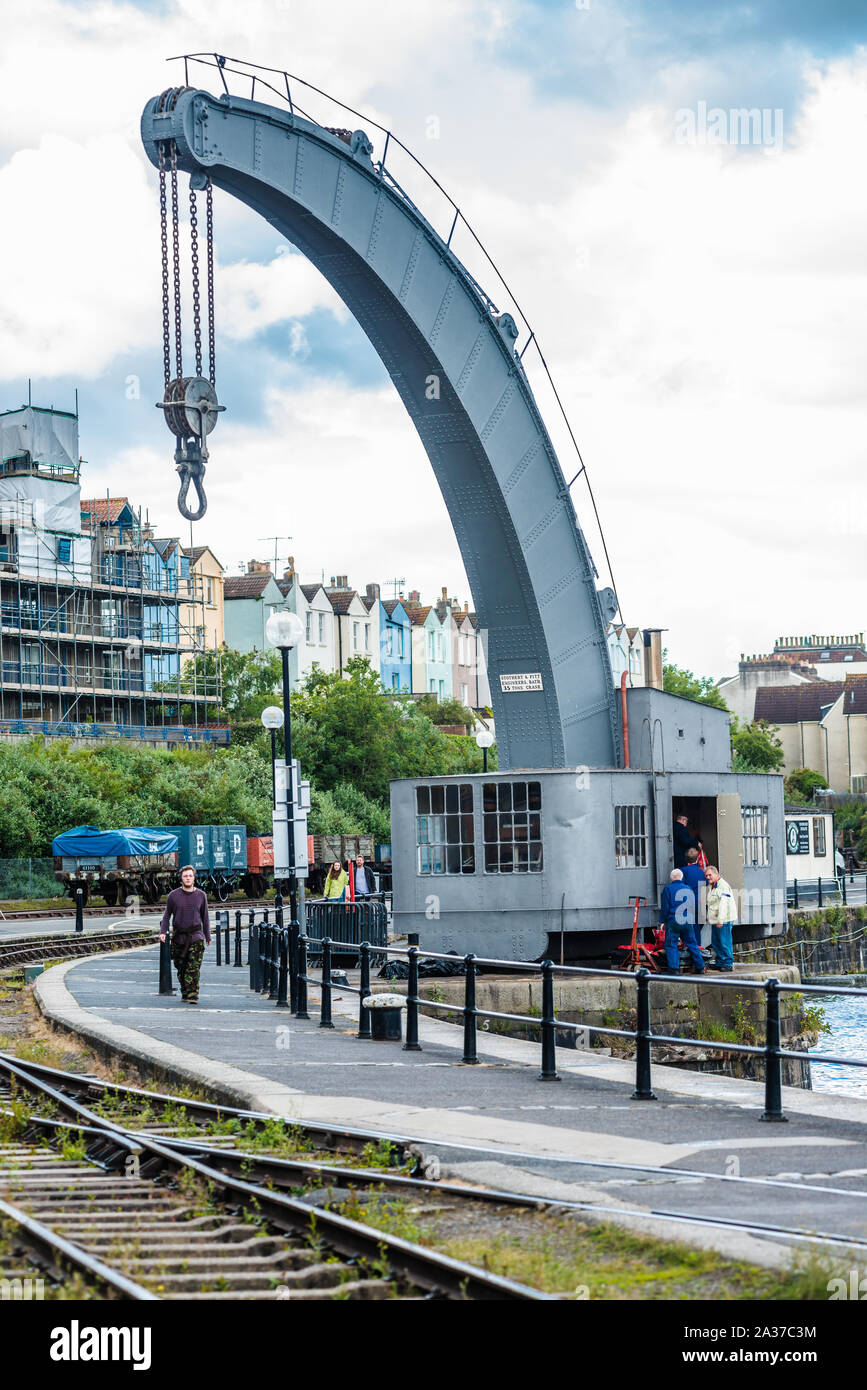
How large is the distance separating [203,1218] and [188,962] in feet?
38.6

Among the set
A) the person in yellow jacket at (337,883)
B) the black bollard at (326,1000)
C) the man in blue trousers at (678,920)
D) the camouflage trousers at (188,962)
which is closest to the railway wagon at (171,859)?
the person in yellow jacket at (337,883)

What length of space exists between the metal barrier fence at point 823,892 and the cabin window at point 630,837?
22.3 m

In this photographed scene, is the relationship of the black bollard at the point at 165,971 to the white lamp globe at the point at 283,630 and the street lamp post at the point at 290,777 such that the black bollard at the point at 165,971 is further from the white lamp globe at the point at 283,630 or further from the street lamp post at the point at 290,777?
the white lamp globe at the point at 283,630

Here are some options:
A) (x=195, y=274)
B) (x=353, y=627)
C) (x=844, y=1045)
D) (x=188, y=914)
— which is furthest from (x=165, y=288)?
(x=353, y=627)

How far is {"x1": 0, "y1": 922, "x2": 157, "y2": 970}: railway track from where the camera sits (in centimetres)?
3086

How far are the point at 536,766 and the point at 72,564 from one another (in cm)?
5335

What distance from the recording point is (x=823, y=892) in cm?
5134

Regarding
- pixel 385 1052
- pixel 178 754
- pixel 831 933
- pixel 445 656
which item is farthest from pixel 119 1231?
pixel 445 656

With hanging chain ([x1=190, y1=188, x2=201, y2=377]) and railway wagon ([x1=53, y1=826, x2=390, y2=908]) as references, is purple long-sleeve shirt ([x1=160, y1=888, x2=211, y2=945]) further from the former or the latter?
railway wagon ([x1=53, y1=826, x2=390, y2=908])

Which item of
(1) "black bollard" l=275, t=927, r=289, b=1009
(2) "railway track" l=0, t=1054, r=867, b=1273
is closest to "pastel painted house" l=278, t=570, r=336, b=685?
(1) "black bollard" l=275, t=927, r=289, b=1009

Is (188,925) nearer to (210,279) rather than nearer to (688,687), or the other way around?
(210,279)

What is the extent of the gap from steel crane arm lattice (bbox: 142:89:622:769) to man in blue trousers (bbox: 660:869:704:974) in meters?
2.81

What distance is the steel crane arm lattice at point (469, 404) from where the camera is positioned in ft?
64.2

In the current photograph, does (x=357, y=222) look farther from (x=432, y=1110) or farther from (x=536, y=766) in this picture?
(x=432, y=1110)
